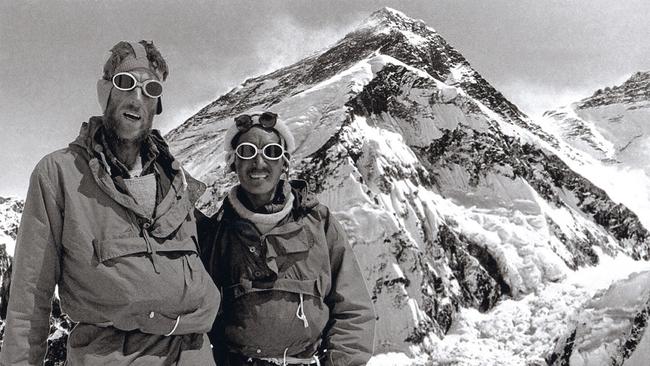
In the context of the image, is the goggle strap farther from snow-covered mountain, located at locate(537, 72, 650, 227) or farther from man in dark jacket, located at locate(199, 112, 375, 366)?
snow-covered mountain, located at locate(537, 72, 650, 227)

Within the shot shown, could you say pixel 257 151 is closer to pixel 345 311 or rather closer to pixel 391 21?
pixel 345 311

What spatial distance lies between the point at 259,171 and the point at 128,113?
0.80 meters

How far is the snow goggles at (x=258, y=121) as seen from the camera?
3123 millimetres

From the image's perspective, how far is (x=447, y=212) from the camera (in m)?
25.3

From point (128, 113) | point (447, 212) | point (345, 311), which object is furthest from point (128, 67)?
point (447, 212)

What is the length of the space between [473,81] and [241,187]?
38940mm

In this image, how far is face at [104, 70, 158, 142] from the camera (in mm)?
2406

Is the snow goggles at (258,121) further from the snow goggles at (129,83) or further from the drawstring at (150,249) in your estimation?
the drawstring at (150,249)

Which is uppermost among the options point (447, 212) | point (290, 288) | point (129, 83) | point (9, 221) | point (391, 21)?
point (391, 21)

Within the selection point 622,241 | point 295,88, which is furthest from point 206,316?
point 295,88

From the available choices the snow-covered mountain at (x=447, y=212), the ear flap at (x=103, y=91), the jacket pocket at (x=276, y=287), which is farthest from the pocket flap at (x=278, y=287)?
the snow-covered mountain at (x=447, y=212)

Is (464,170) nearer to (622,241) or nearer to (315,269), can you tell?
(622,241)

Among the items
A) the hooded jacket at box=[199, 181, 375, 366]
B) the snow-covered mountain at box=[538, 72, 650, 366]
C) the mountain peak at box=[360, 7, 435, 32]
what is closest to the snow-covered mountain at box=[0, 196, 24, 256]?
the mountain peak at box=[360, 7, 435, 32]

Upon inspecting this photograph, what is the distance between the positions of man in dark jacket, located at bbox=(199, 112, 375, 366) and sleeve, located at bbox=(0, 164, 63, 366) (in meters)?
0.88
